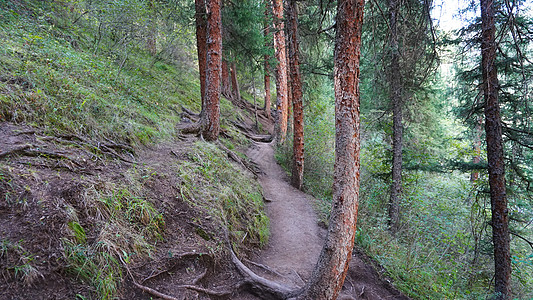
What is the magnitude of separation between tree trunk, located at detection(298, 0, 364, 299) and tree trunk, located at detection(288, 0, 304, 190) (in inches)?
215

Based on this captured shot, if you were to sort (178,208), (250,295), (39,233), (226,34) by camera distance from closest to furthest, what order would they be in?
(39,233) < (250,295) < (178,208) < (226,34)

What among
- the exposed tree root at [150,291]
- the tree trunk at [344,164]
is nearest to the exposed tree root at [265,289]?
the tree trunk at [344,164]

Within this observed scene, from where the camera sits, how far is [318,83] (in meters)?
14.9

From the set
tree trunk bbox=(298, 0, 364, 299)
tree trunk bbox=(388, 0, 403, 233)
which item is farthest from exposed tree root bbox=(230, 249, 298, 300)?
tree trunk bbox=(388, 0, 403, 233)

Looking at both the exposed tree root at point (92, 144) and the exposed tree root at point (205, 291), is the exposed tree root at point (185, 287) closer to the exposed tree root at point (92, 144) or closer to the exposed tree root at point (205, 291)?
the exposed tree root at point (205, 291)

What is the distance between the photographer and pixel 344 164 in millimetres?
3197

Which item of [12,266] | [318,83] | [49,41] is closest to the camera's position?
[12,266]

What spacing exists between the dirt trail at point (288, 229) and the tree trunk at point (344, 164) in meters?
1.49

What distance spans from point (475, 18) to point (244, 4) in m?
7.97

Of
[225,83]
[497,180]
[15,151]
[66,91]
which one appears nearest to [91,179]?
[15,151]

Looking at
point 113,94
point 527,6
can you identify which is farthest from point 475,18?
point 113,94

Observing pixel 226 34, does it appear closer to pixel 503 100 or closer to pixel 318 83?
pixel 318 83

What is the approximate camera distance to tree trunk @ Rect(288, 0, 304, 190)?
8.70m

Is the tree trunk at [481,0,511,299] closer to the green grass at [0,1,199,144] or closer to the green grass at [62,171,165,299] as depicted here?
the green grass at [62,171,165,299]
